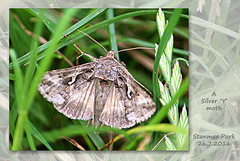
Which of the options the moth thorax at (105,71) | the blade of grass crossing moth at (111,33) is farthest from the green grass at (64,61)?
the moth thorax at (105,71)

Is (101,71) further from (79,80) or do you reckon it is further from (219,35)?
(219,35)

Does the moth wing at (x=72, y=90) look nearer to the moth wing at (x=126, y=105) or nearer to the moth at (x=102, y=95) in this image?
the moth at (x=102, y=95)

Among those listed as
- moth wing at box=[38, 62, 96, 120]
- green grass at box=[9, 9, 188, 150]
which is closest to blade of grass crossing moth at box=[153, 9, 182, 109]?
green grass at box=[9, 9, 188, 150]

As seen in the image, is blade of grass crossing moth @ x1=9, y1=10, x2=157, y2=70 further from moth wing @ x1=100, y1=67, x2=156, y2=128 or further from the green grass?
moth wing @ x1=100, y1=67, x2=156, y2=128

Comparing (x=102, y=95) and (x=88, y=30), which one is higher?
(x=88, y=30)

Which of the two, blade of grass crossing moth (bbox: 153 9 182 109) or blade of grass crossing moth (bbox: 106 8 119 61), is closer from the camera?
blade of grass crossing moth (bbox: 153 9 182 109)

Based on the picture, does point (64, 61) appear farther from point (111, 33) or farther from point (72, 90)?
point (111, 33)

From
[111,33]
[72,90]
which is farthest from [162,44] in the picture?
[72,90]
